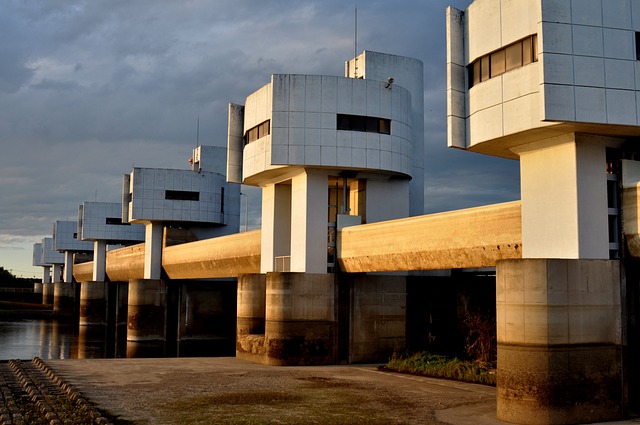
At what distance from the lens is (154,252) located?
67.2 meters

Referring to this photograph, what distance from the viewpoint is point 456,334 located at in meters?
42.5

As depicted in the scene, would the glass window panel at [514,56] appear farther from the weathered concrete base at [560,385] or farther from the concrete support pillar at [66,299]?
the concrete support pillar at [66,299]

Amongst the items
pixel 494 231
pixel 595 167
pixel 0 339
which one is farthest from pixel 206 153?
pixel 595 167

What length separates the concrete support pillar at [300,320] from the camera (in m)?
36.5

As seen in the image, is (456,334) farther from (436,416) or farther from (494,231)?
(436,416)

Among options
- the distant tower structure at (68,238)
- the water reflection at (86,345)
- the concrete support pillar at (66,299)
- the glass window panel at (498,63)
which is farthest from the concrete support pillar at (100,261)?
the glass window panel at (498,63)

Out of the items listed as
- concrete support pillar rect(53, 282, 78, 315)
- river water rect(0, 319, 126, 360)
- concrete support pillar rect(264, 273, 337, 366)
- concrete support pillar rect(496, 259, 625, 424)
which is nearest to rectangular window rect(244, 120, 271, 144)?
concrete support pillar rect(264, 273, 337, 366)

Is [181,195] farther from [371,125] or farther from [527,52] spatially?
[527,52]

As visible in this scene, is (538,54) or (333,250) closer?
(538,54)

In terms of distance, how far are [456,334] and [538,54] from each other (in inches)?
943

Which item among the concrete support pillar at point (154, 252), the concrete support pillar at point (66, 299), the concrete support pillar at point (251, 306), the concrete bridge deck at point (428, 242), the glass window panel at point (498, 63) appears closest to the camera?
the glass window panel at point (498, 63)

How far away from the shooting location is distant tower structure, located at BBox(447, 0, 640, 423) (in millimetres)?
21375

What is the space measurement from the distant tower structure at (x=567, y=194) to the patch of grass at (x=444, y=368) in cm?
714

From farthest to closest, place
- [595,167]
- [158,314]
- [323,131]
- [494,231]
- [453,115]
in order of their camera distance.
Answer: [158,314]
[323,131]
[494,231]
[453,115]
[595,167]
